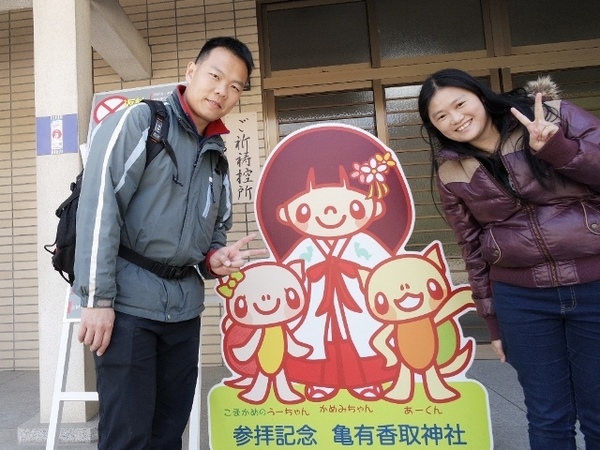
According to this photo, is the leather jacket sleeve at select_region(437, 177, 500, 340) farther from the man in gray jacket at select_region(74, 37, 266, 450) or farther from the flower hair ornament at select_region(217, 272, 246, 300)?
the flower hair ornament at select_region(217, 272, 246, 300)

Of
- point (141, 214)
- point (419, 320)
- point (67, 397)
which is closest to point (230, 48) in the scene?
point (141, 214)

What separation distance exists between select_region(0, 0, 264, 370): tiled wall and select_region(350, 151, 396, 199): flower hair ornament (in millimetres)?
2222

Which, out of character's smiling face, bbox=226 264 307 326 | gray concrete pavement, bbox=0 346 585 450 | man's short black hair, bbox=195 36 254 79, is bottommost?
gray concrete pavement, bbox=0 346 585 450

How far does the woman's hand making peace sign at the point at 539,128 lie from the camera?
149 cm

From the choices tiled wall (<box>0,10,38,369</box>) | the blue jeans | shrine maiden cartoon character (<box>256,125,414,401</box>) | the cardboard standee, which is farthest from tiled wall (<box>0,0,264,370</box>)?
the blue jeans

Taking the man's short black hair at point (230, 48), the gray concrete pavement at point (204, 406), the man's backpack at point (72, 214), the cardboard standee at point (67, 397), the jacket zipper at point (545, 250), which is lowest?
the gray concrete pavement at point (204, 406)

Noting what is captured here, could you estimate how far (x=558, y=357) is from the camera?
5.42ft

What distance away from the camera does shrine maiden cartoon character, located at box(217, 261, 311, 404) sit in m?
2.28

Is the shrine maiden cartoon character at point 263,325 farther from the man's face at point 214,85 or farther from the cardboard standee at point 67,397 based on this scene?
the man's face at point 214,85

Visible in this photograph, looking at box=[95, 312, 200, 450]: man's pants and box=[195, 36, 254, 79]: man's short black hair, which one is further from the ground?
box=[195, 36, 254, 79]: man's short black hair

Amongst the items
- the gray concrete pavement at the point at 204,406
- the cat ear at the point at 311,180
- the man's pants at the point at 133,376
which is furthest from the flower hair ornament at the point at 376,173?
the gray concrete pavement at the point at 204,406

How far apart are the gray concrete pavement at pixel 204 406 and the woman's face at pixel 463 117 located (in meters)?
1.86

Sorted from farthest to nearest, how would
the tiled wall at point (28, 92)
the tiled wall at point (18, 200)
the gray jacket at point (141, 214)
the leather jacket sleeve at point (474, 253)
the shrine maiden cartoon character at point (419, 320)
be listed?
the tiled wall at point (18, 200), the tiled wall at point (28, 92), the shrine maiden cartoon character at point (419, 320), the leather jacket sleeve at point (474, 253), the gray jacket at point (141, 214)

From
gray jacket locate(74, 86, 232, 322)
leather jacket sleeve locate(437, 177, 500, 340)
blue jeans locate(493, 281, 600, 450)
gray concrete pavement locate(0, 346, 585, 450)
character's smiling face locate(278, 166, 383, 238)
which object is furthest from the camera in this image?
gray concrete pavement locate(0, 346, 585, 450)
